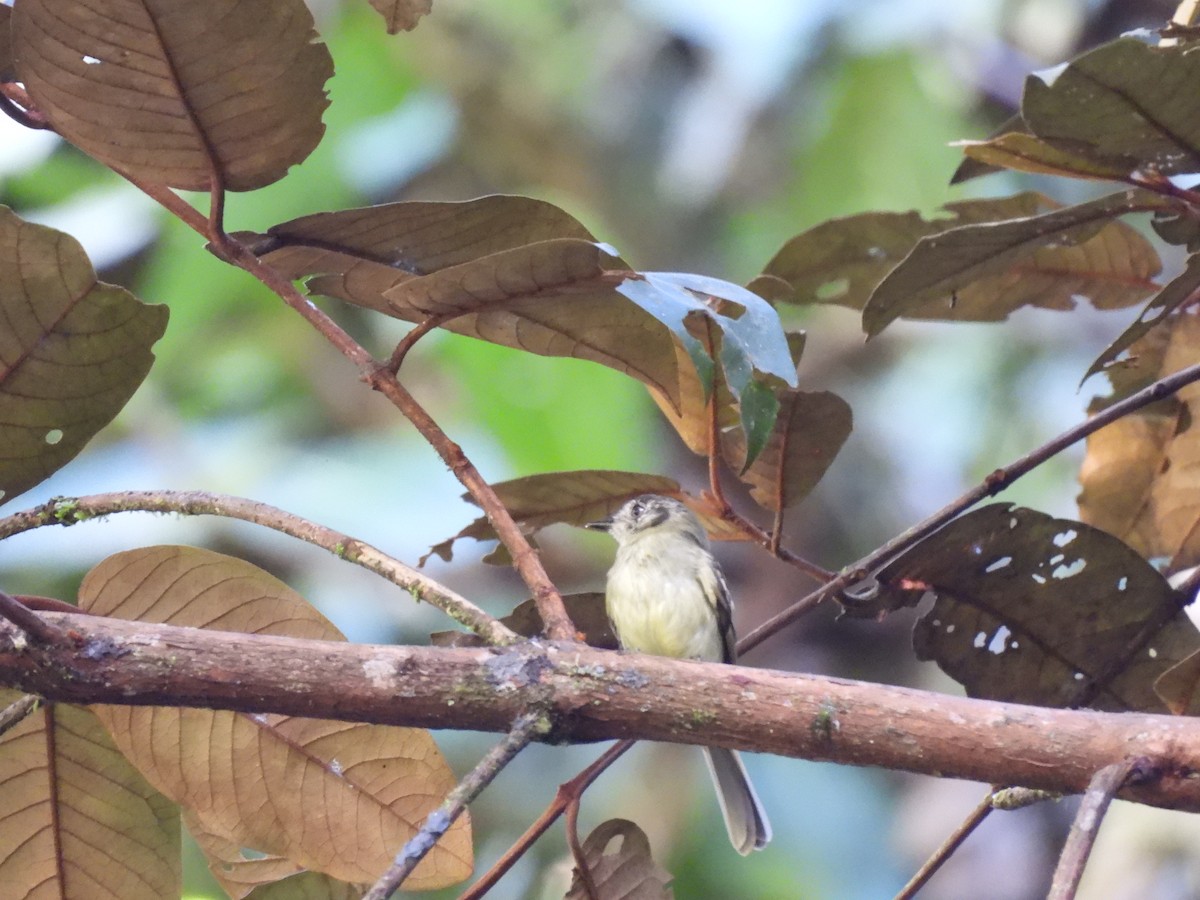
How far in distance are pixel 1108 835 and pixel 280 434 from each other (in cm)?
292

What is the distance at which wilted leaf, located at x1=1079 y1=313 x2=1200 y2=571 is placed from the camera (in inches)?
73.2

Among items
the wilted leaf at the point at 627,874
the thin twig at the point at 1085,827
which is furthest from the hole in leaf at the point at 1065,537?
the wilted leaf at the point at 627,874

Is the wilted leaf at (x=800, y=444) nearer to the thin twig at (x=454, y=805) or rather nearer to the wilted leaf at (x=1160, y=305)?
the wilted leaf at (x=1160, y=305)

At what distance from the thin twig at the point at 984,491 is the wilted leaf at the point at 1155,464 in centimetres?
42

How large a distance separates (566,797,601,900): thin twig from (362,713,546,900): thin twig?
10.1 inches

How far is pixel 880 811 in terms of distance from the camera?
4.59 metres

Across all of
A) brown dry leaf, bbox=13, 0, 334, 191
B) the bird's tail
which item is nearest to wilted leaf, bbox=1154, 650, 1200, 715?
brown dry leaf, bbox=13, 0, 334, 191

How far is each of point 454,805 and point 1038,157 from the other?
95 centimetres

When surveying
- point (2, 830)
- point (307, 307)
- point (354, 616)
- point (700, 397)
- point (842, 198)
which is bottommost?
point (2, 830)

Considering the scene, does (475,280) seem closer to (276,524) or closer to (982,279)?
(276,524)

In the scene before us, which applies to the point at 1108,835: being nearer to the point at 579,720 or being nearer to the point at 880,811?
the point at 880,811

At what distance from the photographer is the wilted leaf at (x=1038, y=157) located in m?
1.39

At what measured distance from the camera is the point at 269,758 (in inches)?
54.7

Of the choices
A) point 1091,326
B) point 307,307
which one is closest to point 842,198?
point 1091,326
